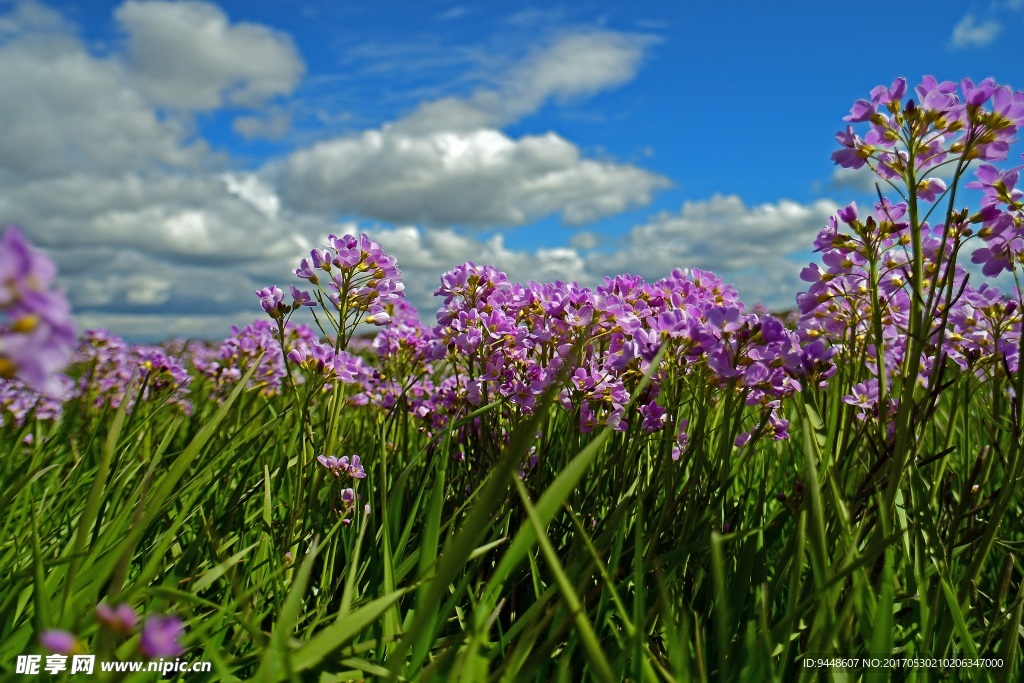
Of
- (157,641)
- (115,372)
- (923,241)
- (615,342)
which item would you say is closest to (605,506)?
(615,342)

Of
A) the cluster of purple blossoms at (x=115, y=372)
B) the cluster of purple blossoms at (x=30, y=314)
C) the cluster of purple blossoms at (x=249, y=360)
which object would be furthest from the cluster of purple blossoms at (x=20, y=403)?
the cluster of purple blossoms at (x=30, y=314)

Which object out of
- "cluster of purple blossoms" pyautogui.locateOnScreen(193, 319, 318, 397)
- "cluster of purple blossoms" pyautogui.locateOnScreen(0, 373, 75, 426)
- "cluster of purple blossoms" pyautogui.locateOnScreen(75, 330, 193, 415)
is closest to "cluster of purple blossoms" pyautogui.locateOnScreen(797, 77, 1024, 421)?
"cluster of purple blossoms" pyautogui.locateOnScreen(193, 319, 318, 397)

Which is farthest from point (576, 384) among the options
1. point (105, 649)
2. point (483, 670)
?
point (105, 649)

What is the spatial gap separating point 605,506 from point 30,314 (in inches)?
91.4

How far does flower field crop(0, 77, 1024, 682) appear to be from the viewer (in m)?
1.46

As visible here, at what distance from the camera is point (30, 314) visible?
2.73 ft

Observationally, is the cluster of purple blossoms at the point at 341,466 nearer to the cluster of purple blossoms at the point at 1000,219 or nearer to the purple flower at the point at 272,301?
the purple flower at the point at 272,301

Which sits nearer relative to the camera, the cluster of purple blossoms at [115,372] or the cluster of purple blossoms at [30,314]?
the cluster of purple blossoms at [30,314]

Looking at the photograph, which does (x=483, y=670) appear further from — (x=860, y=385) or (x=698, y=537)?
(x=860, y=385)

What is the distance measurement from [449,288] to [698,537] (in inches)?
57.9

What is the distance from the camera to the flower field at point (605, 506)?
4.81 ft

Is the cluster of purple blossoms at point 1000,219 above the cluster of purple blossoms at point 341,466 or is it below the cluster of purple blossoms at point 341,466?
above

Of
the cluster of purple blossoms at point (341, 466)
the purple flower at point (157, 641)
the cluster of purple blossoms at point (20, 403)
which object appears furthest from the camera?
the cluster of purple blossoms at point (20, 403)

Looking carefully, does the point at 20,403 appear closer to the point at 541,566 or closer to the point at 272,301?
the point at 272,301
